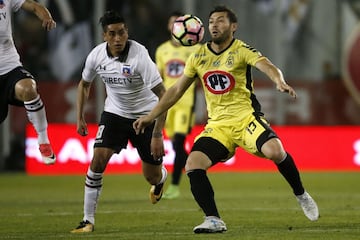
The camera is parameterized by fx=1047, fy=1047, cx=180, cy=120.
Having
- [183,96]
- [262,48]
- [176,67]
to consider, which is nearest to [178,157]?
[183,96]

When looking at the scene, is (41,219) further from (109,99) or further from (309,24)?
(309,24)

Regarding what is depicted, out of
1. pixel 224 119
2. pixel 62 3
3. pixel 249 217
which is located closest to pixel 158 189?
pixel 249 217

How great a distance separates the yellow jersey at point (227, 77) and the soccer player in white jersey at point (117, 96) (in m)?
0.58

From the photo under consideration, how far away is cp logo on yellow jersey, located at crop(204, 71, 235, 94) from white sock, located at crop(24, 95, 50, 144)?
1664 mm

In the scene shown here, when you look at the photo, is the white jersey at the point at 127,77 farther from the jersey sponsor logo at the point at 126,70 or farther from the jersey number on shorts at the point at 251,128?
the jersey number on shorts at the point at 251,128

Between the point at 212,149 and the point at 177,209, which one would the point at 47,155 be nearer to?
the point at 212,149

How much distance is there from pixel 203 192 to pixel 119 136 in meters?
1.43

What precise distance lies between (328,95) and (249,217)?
38.7ft

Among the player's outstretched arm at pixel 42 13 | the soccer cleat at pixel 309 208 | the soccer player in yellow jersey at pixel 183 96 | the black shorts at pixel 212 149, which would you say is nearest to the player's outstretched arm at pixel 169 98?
the black shorts at pixel 212 149

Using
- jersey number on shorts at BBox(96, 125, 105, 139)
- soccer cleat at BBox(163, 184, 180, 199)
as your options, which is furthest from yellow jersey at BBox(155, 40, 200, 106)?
jersey number on shorts at BBox(96, 125, 105, 139)

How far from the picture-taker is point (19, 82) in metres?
10.2

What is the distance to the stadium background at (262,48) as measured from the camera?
22.2m

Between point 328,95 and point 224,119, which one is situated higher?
point 224,119

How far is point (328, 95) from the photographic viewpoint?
23.1 m
